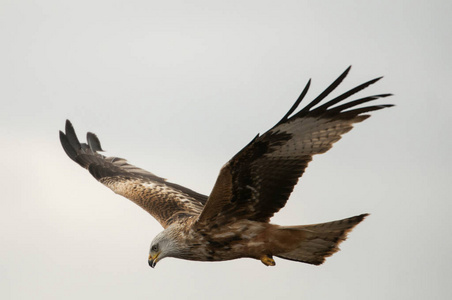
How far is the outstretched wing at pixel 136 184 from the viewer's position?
37.9ft

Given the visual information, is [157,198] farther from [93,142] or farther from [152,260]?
[93,142]

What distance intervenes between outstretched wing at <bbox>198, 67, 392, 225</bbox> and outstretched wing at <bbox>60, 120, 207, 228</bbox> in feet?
5.89

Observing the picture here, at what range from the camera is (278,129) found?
8.72 m

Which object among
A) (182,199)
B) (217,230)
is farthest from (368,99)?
(182,199)

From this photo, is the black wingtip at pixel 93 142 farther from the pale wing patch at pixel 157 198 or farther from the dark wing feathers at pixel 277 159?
the dark wing feathers at pixel 277 159

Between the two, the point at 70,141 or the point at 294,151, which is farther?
the point at 70,141

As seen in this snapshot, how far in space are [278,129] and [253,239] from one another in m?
1.62

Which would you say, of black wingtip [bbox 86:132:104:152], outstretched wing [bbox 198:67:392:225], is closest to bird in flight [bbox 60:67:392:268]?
outstretched wing [bbox 198:67:392:225]

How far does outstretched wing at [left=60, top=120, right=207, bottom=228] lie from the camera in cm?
1154

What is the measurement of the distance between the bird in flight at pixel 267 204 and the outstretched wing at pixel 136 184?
0.23m

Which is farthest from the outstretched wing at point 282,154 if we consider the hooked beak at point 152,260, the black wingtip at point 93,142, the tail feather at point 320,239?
the black wingtip at point 93,142

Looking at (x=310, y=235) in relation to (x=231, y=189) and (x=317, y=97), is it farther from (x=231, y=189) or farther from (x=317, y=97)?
(x=317, y=97)

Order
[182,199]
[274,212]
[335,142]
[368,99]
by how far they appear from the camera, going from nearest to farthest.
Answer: [368,99] < [335,142] < [274,212] < [182,199]

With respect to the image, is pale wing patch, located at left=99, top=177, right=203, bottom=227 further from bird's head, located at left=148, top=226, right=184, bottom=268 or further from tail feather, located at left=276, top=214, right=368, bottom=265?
tail feather, located at left=276, top=214, right=368, bottom=265
